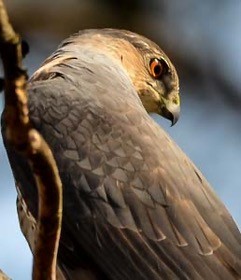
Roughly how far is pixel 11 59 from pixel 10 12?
2.28 metres

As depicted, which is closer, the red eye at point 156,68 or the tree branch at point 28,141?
the tree branch at point 28,141

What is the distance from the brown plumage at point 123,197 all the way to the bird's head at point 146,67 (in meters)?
0.81

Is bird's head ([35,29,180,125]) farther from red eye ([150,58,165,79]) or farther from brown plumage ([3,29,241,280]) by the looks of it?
brown plumage ([3,29,241,280])

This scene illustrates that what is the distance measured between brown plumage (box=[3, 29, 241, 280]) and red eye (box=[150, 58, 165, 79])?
944 millimetres

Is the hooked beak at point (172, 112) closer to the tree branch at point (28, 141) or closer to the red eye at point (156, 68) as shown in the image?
the red eye at point (156, 68)

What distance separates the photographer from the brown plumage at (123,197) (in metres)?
3.53

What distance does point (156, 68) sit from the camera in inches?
202

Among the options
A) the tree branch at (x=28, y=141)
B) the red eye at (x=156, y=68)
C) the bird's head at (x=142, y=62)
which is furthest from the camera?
the red eye at (x=156, y=68)

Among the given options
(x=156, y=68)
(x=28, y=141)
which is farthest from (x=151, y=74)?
(x=28, y=141)

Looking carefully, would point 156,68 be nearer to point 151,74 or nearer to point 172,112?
point 151,74

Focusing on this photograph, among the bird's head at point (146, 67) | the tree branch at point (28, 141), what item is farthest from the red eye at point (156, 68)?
the tree branch at point (28, 141)

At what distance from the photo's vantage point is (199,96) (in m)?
4.26

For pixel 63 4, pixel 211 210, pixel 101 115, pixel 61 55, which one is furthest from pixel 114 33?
pixel 211 210

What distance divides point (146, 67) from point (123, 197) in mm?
1605
